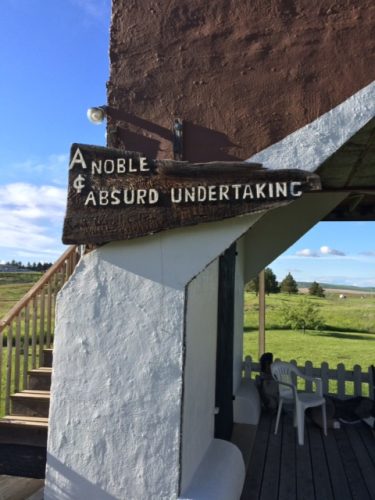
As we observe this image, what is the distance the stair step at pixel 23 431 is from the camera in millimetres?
3852

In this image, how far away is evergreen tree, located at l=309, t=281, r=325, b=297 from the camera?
25.0m

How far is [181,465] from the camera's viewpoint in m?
2.79

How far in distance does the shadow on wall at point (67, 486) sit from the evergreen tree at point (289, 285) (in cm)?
2356

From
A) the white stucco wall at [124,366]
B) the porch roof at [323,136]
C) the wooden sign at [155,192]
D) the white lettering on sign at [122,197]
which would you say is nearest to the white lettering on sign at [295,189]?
the wooden sign at [155,192]

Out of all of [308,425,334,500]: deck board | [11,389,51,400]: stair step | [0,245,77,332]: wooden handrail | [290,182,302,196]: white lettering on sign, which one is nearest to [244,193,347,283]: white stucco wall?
[308,425,334,500]: deck board

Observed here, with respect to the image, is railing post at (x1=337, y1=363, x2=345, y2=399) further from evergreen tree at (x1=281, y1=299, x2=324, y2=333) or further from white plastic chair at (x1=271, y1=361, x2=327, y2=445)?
evergreen tree at (x1=281, y1=299, x2=324, y2=333)

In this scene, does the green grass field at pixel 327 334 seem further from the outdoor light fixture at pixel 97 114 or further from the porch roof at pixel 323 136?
the outdoor light fixture at pixel 97 114

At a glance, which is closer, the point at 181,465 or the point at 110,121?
the point at 181,465

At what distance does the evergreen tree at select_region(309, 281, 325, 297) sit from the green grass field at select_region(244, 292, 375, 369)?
428 mm

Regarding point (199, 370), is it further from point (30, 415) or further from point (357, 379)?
point (357, 379)

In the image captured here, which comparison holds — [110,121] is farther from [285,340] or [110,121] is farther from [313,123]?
[285,340]

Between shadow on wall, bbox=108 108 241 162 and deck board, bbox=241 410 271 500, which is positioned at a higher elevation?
shadow on wall, bbox=108 108 241 162

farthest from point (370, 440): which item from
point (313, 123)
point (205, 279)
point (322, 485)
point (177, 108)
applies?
point (177, 108)

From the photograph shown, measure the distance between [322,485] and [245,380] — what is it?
2.67 meters
